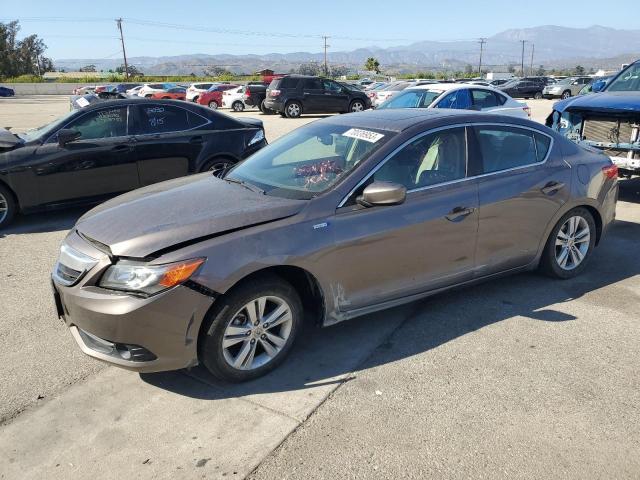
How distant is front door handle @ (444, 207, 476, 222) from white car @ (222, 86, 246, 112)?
90.3 feet

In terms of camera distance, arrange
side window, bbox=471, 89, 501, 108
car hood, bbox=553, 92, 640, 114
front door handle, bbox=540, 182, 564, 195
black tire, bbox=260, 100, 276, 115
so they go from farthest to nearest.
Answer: black tire, bbox=260, 100, 276, 115, side window, bbox=471, 89, 501, 108, car hood, bbox=553, 92, 640, 114, front door handle, bbox=540, 182, 564, 195

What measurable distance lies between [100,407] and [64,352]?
0.84m

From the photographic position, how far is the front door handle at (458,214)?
399cm

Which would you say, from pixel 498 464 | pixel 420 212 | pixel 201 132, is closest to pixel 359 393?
pixel 498 464

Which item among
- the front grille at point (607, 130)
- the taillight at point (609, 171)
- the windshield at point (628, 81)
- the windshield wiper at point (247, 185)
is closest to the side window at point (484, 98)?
the windshield at point (628, 81)

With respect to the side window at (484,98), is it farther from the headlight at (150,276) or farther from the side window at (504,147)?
the headlight at (150,276)

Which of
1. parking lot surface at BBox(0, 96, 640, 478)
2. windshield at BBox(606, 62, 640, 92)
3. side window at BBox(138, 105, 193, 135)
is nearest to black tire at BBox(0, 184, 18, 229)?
side window at BBox(138, 105, 193, 135)

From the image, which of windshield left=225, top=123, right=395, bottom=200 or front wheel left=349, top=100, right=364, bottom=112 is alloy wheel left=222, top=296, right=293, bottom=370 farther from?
front wheel left=349, top=100, right=364, bottom=112

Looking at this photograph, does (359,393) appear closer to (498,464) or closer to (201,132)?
(498,464)

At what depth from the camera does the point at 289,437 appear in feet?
9.52

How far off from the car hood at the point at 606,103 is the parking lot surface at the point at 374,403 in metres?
3.67

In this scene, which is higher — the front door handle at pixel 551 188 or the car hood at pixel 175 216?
the car hood at pixel 175 216

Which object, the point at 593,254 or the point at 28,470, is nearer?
the point at 28,470

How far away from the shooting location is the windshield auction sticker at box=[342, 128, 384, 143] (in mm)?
3955
